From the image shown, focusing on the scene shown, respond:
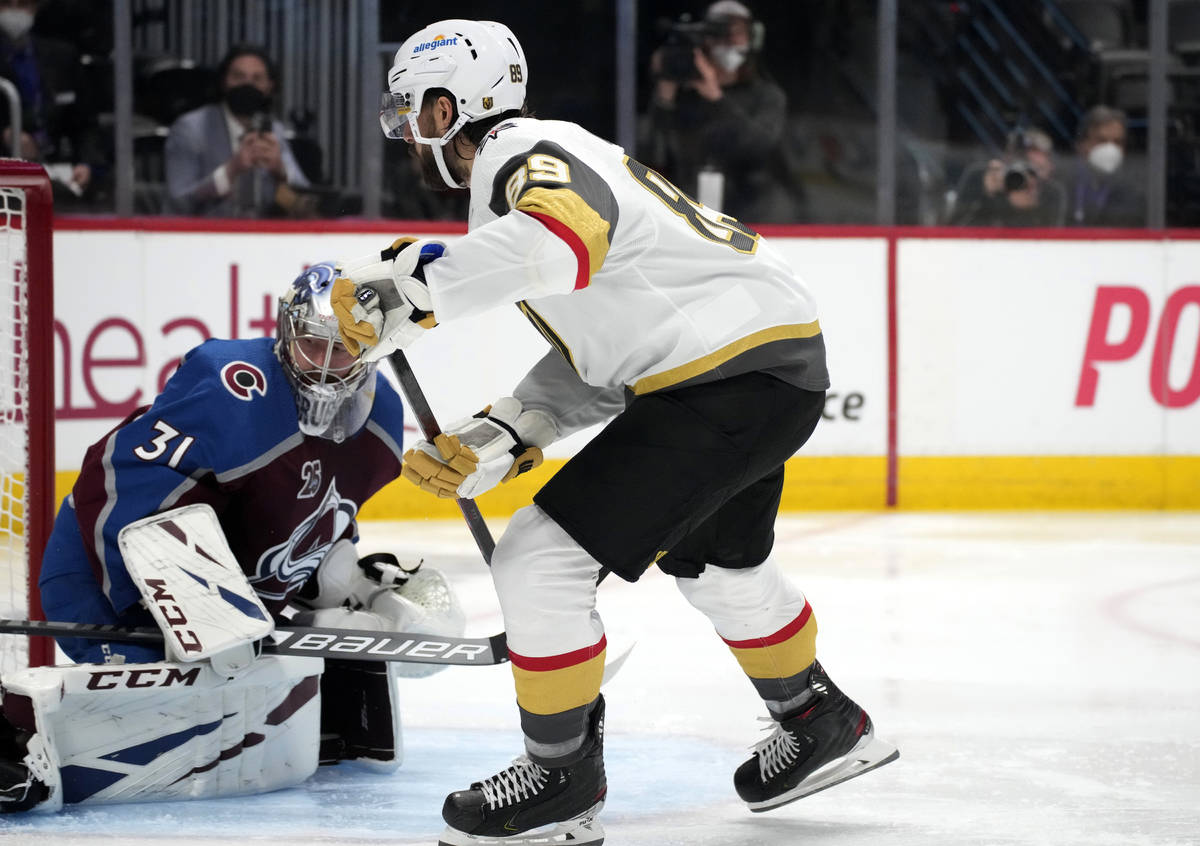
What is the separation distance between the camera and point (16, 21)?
5.05 m

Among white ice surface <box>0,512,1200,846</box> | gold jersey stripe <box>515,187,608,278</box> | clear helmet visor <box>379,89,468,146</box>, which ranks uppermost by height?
clear helmet visor <box>379,89,468,146</box>

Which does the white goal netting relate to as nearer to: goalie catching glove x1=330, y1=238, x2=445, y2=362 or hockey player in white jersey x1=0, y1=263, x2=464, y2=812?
hockey player in white jersey x1=0, y1=263, x2=464, y2=812

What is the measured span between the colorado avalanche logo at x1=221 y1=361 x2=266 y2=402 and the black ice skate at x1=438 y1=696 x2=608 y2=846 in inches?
24.8

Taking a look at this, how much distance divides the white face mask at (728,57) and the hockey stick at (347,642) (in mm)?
3848

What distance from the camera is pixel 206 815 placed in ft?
6.70

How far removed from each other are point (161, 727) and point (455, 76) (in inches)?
35.8

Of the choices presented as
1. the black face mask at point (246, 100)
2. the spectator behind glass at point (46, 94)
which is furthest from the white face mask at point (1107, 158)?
the spectator behind glass at point (46, 94)

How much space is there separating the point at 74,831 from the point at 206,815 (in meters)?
0.17

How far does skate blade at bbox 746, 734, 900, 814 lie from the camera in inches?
82.0

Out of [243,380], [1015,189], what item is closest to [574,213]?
[243,380]

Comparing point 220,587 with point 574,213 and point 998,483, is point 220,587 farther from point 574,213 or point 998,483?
point 998,483

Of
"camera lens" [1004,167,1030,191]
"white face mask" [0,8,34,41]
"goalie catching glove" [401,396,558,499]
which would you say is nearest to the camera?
"goalie catching glove" [401,396,558,499]

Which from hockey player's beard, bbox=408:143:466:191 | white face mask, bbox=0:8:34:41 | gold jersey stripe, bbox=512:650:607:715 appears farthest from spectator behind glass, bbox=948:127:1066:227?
gold jersey stripe, bbox=512:650:607:715

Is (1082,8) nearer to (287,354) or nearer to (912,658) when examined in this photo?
(912,658)
